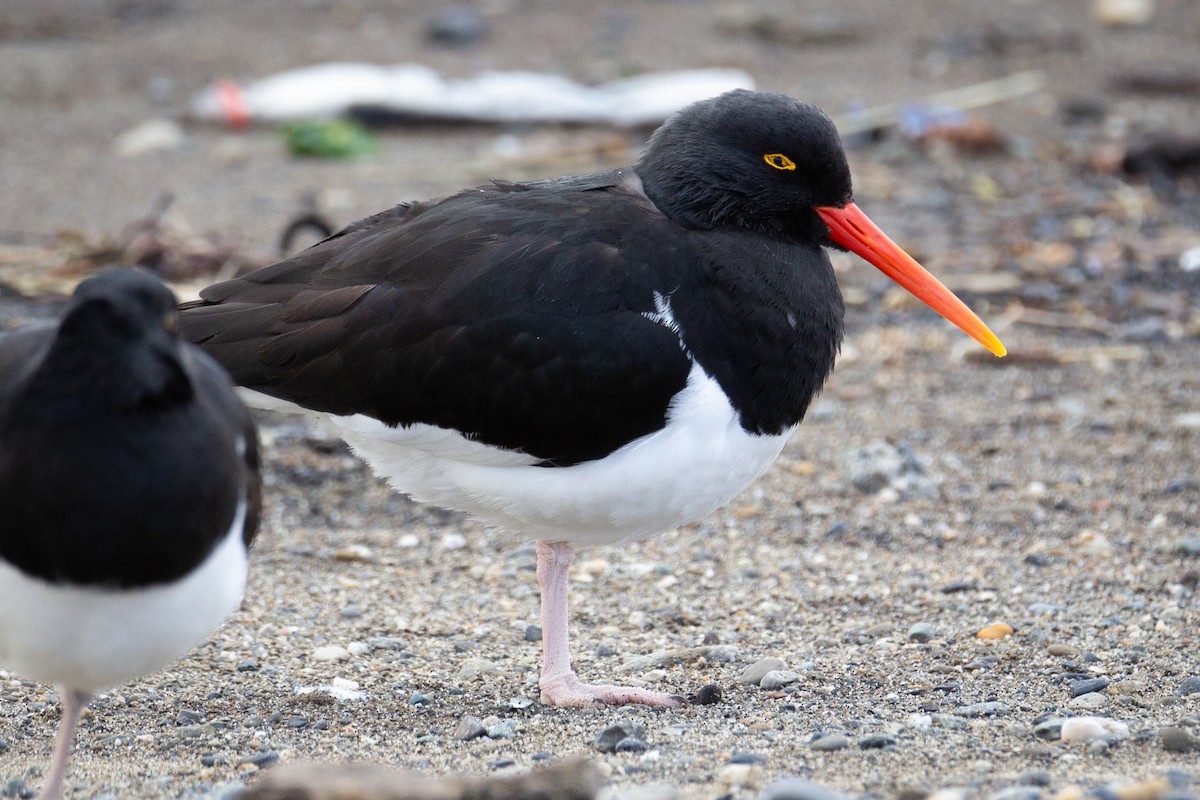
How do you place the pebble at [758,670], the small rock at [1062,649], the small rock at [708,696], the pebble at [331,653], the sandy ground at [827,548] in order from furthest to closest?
the pebble at [331,653]
the small rock at [1062,649]
the pebble at [758,670]
the small rock at [708,696]
the sandy ground at [827,548]

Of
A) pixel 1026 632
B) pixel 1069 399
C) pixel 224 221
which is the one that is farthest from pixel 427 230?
pixel 224 221

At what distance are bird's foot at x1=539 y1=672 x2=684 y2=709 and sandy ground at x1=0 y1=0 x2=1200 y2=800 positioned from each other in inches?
2.3

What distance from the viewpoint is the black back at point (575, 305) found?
444 centimetres

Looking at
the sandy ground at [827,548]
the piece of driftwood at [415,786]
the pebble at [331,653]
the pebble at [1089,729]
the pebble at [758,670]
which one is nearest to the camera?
the piece of driftwood at [415,786]

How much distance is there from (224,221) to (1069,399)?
542 cm

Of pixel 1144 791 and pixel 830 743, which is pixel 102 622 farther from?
pixel 1144 791

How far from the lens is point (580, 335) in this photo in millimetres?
4426

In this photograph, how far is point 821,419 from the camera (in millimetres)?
7398

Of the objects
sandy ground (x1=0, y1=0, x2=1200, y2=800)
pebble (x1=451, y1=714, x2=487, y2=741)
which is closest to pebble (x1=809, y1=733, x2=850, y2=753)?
sandy ground (x1=0, y1=0, x2=1200, y2=800)

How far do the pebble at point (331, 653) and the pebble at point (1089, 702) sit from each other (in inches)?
95.2

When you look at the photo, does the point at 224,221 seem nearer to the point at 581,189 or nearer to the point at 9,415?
the point at 581,189

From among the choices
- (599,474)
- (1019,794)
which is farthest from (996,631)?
(1019,794)

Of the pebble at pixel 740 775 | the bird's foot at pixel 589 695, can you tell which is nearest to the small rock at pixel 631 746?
the pebble at pixel 740 775

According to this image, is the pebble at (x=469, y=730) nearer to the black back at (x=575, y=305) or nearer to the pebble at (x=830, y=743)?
the black back at (x=575, y=305)
